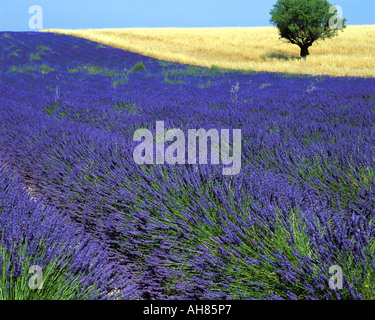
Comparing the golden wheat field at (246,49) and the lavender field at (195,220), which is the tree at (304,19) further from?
the lavender field at (195,220)

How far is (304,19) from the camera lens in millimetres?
23578

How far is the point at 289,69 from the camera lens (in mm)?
16703

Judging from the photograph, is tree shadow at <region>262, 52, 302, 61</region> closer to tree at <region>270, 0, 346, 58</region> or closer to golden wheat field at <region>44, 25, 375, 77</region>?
golden wheat field at <region>44, 25, 375, 77</region>

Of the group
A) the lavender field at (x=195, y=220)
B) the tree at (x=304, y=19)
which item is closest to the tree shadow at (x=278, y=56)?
the tree at (x=304, y=19)

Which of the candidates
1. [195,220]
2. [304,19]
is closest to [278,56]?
[304,19]

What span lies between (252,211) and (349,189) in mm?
705

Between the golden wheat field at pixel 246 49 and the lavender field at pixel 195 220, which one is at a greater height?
the golden wheat field at pixel 246 49

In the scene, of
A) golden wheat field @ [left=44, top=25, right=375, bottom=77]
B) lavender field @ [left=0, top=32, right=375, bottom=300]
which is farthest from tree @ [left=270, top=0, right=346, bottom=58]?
lavender field @ [left=0, top=32, right=375, bottom=300]

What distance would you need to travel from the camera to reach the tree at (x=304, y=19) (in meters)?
23.7

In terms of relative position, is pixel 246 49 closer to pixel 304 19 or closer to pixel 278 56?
pixel 278 56

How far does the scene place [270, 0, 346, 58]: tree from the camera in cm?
2372

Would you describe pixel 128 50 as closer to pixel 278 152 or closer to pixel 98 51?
pixel 98 51

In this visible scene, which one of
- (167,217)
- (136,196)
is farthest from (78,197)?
(167,217)
